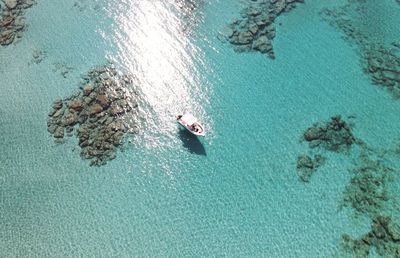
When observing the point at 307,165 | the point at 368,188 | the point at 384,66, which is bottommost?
the point at 368,188

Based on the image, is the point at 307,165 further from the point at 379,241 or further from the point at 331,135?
the point at 379,241

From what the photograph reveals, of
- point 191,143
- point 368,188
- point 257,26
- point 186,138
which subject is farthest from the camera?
point 257,26

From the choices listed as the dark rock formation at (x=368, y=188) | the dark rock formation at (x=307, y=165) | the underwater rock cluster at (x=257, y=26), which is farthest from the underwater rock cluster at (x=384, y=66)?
the dark rock formation at (x=307, y=165)

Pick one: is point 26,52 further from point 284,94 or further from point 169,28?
point 284,94

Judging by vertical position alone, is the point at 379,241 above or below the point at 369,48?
below

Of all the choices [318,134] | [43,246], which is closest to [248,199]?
[318,134]

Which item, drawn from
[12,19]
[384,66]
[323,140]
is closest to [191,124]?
[323,140]

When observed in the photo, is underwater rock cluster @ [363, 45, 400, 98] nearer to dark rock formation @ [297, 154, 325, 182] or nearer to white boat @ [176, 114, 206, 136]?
dark rock formation @ [297, 154, 325, 182]

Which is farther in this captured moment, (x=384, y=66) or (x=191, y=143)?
(x=384, y=66)

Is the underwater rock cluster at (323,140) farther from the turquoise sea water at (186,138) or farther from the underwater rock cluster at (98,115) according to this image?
the underwater rock cluster at (98,115)
